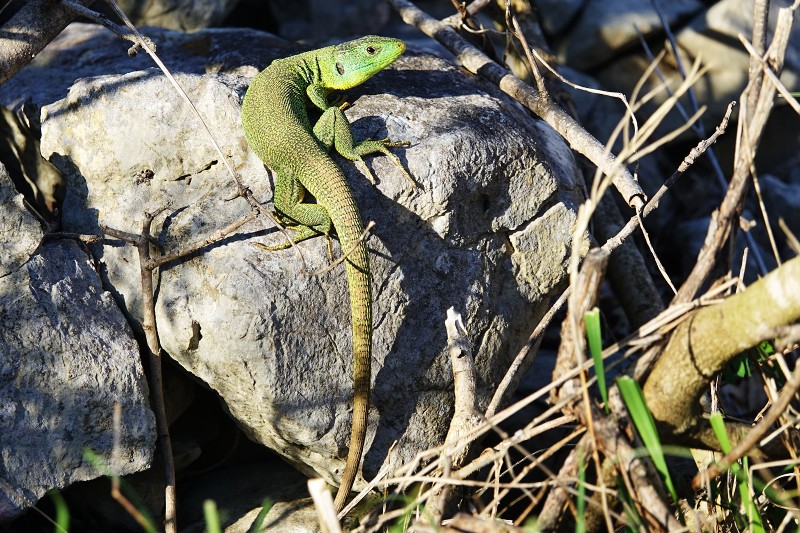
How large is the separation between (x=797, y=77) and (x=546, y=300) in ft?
14.9

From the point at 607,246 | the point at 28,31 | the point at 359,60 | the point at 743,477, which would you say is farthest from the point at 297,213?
the point at 743,477

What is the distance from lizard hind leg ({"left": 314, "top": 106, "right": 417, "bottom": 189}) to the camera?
3711 mm

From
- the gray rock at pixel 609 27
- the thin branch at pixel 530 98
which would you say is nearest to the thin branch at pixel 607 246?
the thin branch at pixel 530 98

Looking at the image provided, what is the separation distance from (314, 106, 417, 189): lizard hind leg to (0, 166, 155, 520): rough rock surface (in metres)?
1.30

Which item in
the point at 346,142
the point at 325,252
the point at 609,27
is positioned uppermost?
the point at 609,27

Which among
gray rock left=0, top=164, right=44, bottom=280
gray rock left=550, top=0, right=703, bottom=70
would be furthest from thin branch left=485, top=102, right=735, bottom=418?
gray rock left=550, top=0, right=703, bottom=70

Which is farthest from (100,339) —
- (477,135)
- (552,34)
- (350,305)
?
(552,34)

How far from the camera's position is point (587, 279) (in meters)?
2.49

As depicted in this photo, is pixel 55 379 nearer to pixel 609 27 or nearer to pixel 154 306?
pixel 154 306

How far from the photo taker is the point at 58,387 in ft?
10.9

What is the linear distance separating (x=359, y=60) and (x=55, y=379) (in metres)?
2.20

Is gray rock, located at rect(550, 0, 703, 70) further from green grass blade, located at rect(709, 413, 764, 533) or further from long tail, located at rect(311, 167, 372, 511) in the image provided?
green grass blade, located at rect(709, 413, 764, 533)

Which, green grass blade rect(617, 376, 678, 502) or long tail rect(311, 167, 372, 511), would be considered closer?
green grass blade rect(617, 376, 678, 502)

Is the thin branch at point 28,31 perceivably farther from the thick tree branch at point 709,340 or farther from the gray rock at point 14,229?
the thick tree branch at point 709,340
